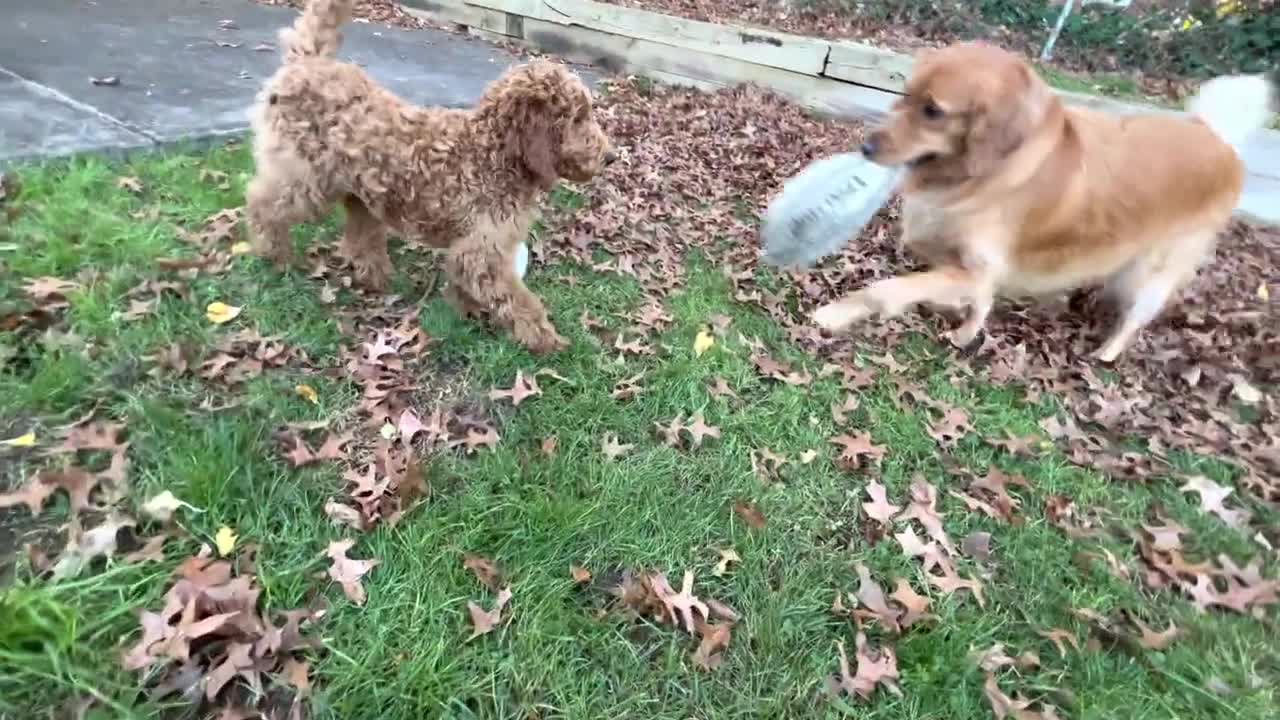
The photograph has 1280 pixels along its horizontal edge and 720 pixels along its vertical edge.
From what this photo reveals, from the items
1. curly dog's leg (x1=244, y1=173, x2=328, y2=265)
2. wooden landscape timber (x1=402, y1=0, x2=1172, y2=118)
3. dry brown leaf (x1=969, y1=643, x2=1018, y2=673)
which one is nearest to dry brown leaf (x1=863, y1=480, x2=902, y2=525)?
dry brown leaf (x1=969, y1=643, x2=1018, y2=673)

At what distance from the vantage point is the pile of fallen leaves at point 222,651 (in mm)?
2137

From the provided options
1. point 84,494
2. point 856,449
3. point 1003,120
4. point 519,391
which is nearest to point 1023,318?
point 1003,120

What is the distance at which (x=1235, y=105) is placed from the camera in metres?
4.88

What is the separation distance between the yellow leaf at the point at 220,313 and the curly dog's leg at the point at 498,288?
38.5 inches

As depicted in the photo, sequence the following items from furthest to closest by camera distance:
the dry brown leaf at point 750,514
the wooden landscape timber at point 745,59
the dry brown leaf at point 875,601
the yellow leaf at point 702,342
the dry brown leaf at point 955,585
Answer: the wooden landscape timber at point 745,59 → the yellow leaf at point 702,342 → the dry brown leaf at point 750,514 → the dry brown leaf at point 955,585 → the dry brown leaf at point 875,601

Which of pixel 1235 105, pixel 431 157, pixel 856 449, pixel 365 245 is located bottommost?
pixel 856 449

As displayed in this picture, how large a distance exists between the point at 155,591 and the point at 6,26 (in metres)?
6.33

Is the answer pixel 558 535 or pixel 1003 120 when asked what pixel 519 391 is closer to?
pixel 558 535

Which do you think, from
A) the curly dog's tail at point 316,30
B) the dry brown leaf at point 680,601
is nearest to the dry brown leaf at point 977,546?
the dry brown leaf at point 680,601

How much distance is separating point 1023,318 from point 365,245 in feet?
13.5

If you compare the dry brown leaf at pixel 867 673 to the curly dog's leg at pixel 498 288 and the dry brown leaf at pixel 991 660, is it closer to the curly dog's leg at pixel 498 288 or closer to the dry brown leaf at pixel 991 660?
the dry brown leaf at pixel 991 660

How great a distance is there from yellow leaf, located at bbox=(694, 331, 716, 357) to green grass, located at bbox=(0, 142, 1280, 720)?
0.06 meters

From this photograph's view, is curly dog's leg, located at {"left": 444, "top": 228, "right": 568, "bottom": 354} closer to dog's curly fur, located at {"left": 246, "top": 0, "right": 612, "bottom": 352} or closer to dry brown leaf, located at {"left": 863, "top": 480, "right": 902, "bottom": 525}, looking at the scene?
dog's curly fur, located at {"left": 246, "top": 0, "right": 612, "bottom": 352}

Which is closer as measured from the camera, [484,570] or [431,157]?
[484,570]
